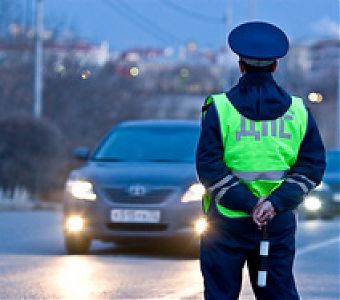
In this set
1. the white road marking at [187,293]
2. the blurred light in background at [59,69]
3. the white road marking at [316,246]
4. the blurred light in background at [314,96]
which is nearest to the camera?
the white road marking at [187,293]

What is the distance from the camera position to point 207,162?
5930mm

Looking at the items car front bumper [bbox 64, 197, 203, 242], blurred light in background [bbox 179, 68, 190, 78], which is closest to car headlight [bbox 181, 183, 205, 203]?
car front bumper [bbox 64, 197, 203, 242]

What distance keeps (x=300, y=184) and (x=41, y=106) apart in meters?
39.5

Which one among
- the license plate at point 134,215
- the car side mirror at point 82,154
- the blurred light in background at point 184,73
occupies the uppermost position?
the blurred light in background at point 184,73

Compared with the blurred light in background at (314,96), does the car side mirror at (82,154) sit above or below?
below

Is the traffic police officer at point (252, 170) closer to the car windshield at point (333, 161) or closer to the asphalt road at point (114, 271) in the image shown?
the asphalt road at point (114, 271)

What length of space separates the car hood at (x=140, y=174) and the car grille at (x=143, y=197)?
0.30ft

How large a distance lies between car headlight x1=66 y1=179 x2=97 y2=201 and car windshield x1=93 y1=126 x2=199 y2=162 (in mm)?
997

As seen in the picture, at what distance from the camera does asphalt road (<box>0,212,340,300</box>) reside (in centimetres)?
1076

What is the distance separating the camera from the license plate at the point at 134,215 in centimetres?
1413

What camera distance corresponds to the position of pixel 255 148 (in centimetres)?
596

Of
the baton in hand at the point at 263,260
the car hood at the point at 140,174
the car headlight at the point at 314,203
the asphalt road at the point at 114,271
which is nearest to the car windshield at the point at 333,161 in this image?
the car headlight at the point at 314,203

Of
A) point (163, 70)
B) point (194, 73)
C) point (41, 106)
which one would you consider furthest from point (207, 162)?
point (194, 73)

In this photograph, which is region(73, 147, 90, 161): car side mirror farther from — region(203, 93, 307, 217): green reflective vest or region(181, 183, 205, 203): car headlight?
region(203, 93, 307, 217): green reflective vest
